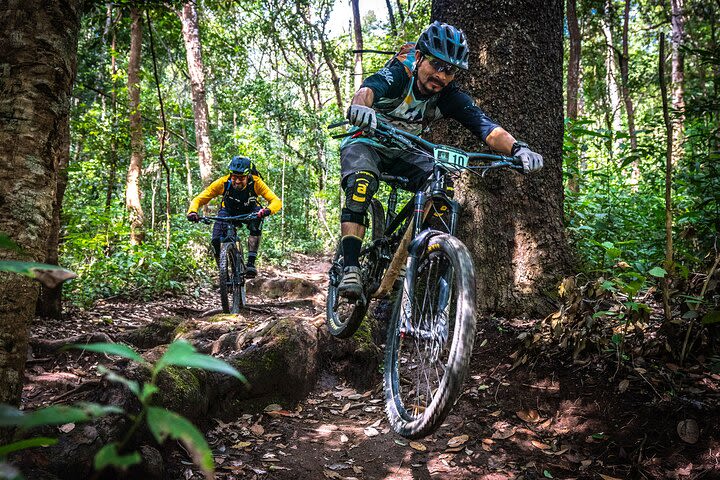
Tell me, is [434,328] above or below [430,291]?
below

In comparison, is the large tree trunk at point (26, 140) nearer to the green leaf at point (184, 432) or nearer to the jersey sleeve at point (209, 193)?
the green leaf at point (184, 432)

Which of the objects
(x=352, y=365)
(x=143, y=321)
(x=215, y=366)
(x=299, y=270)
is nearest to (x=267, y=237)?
(x=299, y=270)

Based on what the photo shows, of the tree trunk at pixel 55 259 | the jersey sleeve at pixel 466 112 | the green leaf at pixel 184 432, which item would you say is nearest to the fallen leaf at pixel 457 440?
the jersey sleeve at pixel 466 112

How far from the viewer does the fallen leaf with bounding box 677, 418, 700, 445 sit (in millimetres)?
2564

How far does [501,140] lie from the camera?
3.41 m

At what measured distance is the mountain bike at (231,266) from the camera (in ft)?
21.9

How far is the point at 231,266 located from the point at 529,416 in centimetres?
490

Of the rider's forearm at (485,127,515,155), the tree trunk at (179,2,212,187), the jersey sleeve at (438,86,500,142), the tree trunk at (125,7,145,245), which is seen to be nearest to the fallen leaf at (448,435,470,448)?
the rider's forearm at (485,127,515,155)

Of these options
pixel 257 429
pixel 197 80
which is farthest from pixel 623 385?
pixel 197 80

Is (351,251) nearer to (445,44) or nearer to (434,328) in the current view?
(434,328)

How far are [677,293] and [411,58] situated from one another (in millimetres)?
2456

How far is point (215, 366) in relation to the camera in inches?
30.0

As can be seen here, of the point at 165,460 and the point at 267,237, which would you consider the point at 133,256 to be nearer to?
the point at 165,460

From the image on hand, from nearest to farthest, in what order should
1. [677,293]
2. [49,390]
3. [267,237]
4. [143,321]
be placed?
[677,293]
[49,390]
[143,321]
[267,237]
